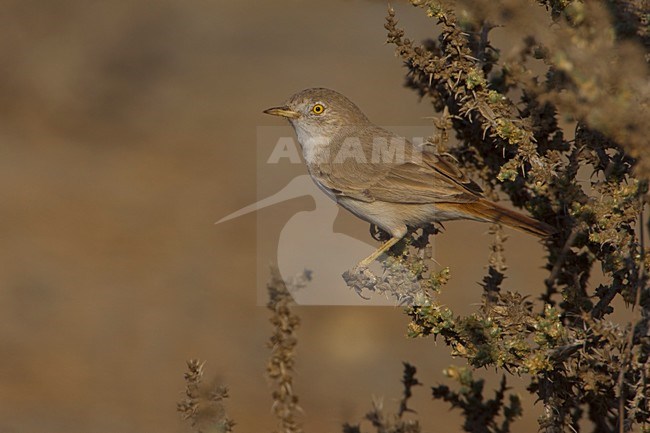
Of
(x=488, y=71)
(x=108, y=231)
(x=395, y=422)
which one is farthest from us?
(x=108, y=231)

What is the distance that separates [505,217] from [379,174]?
3.38 ft

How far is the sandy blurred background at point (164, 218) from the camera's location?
7418 mm

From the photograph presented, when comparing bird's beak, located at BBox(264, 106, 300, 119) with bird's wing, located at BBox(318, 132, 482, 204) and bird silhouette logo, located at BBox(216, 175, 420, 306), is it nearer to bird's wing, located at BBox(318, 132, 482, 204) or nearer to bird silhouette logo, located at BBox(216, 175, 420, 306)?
bird's wing, located at BBox(318, 132, 482, 204)

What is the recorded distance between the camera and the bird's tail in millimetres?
4148

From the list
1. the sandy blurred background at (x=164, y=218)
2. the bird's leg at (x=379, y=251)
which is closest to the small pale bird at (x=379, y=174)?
the bird's leg at (x=379, y=251)

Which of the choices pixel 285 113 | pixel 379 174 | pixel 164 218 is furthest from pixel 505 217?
pixel 164 218

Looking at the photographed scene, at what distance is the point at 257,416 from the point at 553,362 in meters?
3.90

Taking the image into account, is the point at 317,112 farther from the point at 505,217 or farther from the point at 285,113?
the point at 505,217

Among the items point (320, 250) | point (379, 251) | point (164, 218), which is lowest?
point (379, 251)

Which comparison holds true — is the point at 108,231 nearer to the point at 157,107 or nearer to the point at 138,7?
the point at 157,107

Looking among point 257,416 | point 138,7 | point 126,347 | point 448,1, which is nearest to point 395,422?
point 448,1

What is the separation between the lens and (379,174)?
528 centimetres

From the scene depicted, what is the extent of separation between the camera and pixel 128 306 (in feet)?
28.5

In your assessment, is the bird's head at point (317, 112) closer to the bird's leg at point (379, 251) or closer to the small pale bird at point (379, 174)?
the small pale bird at point (379, 174)
